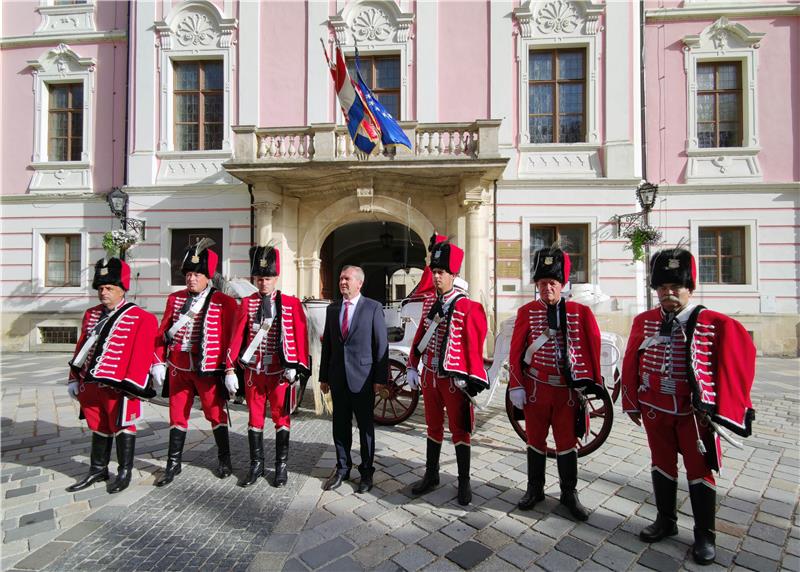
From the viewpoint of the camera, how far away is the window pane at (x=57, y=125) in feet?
→ 39.0

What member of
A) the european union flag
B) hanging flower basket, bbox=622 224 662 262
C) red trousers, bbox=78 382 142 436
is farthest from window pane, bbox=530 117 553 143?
red trousers, bbox=78 382 142 436

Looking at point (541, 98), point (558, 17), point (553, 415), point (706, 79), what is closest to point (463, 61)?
point (541, 98)

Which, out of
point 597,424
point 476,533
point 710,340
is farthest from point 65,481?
point 597,424

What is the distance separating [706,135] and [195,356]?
12869 mm

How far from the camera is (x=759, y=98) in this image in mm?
10453

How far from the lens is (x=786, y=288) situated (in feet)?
33.2

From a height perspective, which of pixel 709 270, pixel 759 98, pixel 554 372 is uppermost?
pixel 759 98

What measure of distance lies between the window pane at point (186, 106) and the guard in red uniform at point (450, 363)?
1064cm

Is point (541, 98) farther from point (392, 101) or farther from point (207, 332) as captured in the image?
point (207, 332)

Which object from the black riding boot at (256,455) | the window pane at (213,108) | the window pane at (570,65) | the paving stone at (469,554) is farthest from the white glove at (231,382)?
the window pane at (570,65)

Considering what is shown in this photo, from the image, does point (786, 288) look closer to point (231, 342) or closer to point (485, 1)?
point (485, 1)

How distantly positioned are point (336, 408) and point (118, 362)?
189 cm

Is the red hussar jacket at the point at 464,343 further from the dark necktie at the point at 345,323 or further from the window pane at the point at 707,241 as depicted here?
the window pane at the point at 707,241

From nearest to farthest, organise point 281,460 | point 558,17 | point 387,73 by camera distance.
Answer: point 281,460 < point 558,17 < point 387,73
